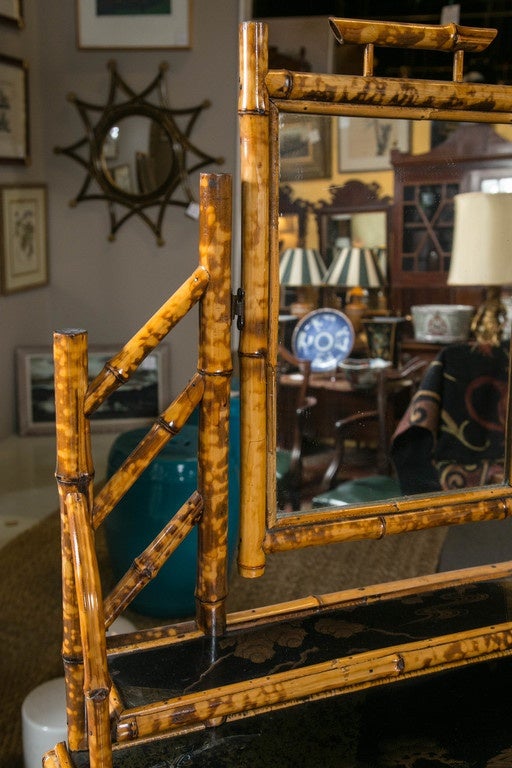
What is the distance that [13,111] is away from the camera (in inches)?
142

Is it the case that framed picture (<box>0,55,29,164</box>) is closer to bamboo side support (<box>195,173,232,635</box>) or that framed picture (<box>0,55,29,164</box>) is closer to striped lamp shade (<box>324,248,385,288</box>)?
striped lamp shade (<box>324,248,385,288</box>)

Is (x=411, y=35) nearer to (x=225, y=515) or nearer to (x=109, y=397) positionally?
(x=225, y=515)

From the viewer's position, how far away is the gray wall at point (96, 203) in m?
3.81

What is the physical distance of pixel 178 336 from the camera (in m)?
4.10

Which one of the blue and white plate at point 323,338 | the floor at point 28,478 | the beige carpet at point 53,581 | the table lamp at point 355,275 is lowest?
the beige carpet at point 53,581

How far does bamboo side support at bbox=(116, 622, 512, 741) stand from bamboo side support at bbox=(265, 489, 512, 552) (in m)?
0.15

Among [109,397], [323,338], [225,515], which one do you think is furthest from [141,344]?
[109,397]

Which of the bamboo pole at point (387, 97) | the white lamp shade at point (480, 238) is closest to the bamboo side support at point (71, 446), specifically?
the bamboo pole at point (387, 97)

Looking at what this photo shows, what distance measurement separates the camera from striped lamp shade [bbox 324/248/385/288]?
1.14m

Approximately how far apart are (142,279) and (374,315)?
2929mm

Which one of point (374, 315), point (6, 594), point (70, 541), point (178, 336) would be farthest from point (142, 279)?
point (70, 541)

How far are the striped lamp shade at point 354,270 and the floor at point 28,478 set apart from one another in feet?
6.27

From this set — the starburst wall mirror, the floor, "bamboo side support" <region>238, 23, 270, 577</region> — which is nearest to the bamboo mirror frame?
"bamboo side support" <region>238, 23, 270, 577</region>

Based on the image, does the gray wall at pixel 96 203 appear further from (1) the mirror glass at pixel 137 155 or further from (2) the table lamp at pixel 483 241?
(2) the table lamp at pixel 483 241
